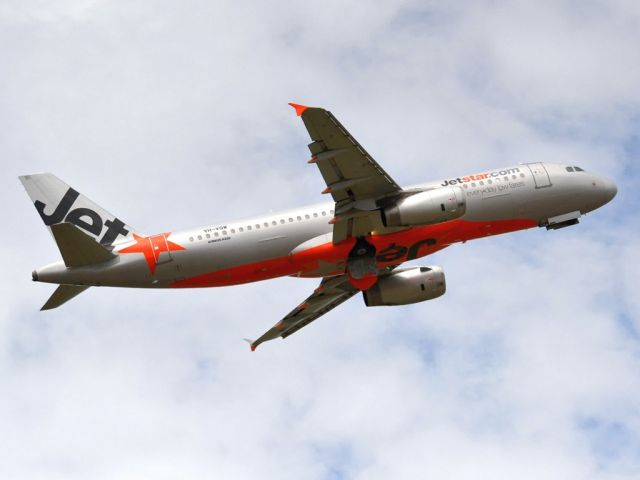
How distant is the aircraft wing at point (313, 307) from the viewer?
6166cm

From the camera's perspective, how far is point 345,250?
54438 mm

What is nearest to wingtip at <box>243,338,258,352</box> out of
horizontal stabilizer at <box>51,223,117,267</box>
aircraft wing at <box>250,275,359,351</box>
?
aircraft wing at <box>250,275,359,351</box>

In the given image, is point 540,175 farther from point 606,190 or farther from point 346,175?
point 346,175

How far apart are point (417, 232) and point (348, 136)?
7.71m

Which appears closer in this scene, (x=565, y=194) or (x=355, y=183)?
(x=355, y=183)

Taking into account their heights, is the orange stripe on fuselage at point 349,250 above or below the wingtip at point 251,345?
above

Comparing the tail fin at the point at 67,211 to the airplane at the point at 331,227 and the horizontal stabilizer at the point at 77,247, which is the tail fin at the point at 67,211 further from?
the horizontal stabilizer at the point at 77,247

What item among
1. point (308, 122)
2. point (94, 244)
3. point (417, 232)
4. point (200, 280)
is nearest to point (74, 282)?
point (94, 244)

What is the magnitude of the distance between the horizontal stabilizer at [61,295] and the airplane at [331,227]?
0.05 meters

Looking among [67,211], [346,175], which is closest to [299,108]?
[346,175]

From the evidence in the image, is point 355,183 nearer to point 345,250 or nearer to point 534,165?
point 345,250

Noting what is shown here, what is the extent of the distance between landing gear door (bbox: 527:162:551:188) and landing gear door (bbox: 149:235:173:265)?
779 inches

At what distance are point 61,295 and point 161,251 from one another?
556cm

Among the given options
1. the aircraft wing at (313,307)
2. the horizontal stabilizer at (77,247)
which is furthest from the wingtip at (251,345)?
the horizontal stabilizer at (77,247)
